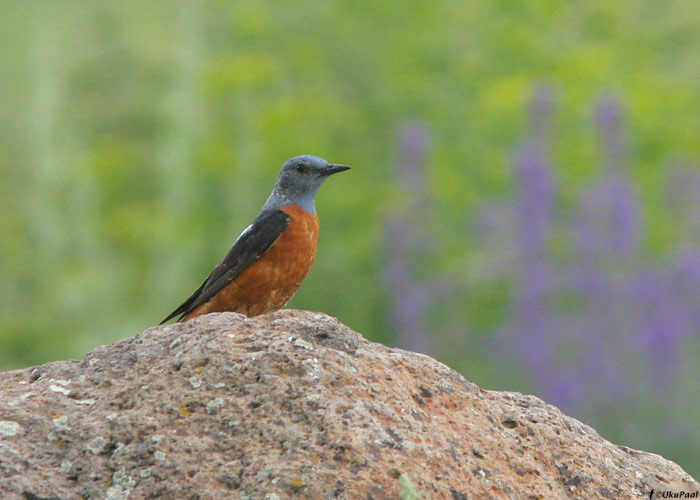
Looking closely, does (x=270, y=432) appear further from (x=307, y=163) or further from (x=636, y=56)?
(x=636, y=56)

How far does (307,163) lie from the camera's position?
6543 millimetres

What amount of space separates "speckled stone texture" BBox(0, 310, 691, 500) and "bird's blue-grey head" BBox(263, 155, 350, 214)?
2.23 m

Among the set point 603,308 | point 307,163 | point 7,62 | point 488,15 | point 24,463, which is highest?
point 488,15

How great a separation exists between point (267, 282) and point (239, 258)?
0.19 meters

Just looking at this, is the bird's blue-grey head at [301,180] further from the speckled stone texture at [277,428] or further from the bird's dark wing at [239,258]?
the speckled stone texture at [277,428]

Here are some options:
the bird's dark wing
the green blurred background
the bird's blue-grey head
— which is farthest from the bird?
the green blurred background

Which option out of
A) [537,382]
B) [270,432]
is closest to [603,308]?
[537,382]

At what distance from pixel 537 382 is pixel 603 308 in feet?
3.07

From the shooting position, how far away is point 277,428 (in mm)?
3756

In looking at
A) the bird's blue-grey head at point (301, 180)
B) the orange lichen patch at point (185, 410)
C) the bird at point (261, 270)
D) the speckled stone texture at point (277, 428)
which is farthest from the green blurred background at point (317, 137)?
the orange lichen patch at point (185, 410)

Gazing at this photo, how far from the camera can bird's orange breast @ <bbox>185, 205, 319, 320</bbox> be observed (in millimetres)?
6105

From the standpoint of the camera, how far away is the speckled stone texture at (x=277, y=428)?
363cm

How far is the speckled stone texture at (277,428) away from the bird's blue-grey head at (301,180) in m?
2.23

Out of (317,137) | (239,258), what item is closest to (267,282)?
(239,258)
